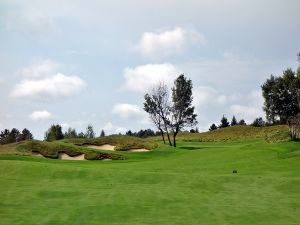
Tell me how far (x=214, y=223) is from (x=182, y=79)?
211 ft

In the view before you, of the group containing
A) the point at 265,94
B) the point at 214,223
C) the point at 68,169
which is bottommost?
the point at 214,223

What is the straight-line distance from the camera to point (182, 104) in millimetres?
78438

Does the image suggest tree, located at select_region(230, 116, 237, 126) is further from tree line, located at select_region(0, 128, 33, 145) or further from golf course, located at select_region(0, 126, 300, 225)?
golf course, located at select_region(0, 126, 300, 225)

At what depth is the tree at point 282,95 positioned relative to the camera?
60.6 meters

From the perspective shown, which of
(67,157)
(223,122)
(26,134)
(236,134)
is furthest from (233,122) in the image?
(67,157)

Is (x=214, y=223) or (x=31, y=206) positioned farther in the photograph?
(x=31, y=206)

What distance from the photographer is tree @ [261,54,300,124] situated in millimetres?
60556

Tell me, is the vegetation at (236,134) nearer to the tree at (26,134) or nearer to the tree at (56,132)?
the tree at (56,132)

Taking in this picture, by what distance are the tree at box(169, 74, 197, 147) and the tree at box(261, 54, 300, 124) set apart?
18375 millimetres

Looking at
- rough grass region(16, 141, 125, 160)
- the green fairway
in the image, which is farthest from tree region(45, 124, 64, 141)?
the green fairway

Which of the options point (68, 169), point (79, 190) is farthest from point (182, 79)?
point (79, 190)

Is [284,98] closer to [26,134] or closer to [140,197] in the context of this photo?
[140,197]

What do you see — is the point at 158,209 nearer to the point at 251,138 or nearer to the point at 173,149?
the point at 173,149

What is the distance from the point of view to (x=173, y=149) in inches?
2571
